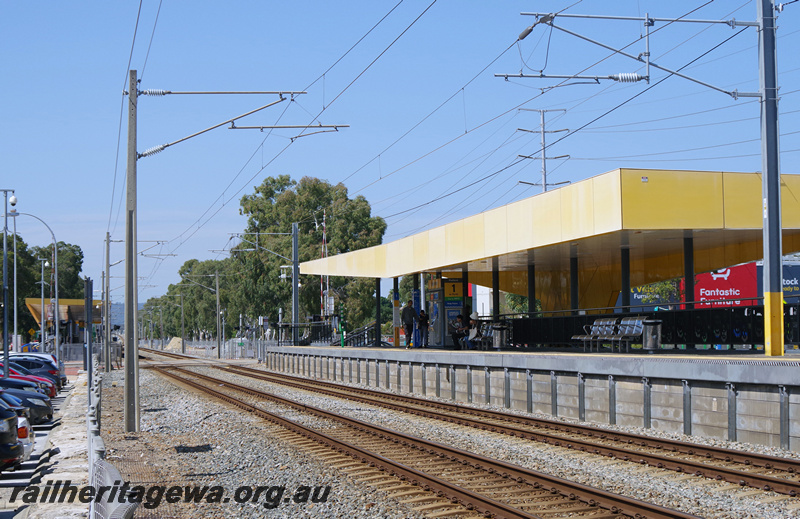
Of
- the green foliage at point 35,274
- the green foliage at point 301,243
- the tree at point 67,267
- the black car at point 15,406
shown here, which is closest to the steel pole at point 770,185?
the black car at point 15,406

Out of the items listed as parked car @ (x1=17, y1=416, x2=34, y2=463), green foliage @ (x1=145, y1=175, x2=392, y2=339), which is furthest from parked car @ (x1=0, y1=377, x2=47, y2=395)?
green foliage @ (x1=145, y1=175, x2=392, y2=339)

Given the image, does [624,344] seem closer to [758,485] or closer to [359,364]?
[758,485]

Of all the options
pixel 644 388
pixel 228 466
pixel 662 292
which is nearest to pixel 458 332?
pixel 644 388

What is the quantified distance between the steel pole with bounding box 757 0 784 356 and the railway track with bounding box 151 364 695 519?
25.3 ft

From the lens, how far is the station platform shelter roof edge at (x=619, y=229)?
842 inches

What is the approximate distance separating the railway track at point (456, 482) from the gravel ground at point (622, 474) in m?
0.69

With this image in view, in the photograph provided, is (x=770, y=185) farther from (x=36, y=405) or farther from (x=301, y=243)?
(x=301, y=243)

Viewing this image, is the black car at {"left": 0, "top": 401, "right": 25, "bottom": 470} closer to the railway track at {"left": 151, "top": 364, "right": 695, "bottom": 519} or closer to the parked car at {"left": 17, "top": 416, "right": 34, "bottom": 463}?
the parked car at {"left": 17, "top": 416, "right": 34, "bottom": 463}

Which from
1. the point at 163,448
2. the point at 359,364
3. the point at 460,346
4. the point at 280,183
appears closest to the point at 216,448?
the point at 163,448

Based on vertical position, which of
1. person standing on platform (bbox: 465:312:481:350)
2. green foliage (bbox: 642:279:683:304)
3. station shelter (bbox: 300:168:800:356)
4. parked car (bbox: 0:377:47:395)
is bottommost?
parked car (bbox: 0:377:47:395)

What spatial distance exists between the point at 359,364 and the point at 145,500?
24.7 meters

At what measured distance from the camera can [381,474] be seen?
12266 millimetres

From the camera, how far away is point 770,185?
17.8 metres

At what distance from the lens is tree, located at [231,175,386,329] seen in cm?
7762
